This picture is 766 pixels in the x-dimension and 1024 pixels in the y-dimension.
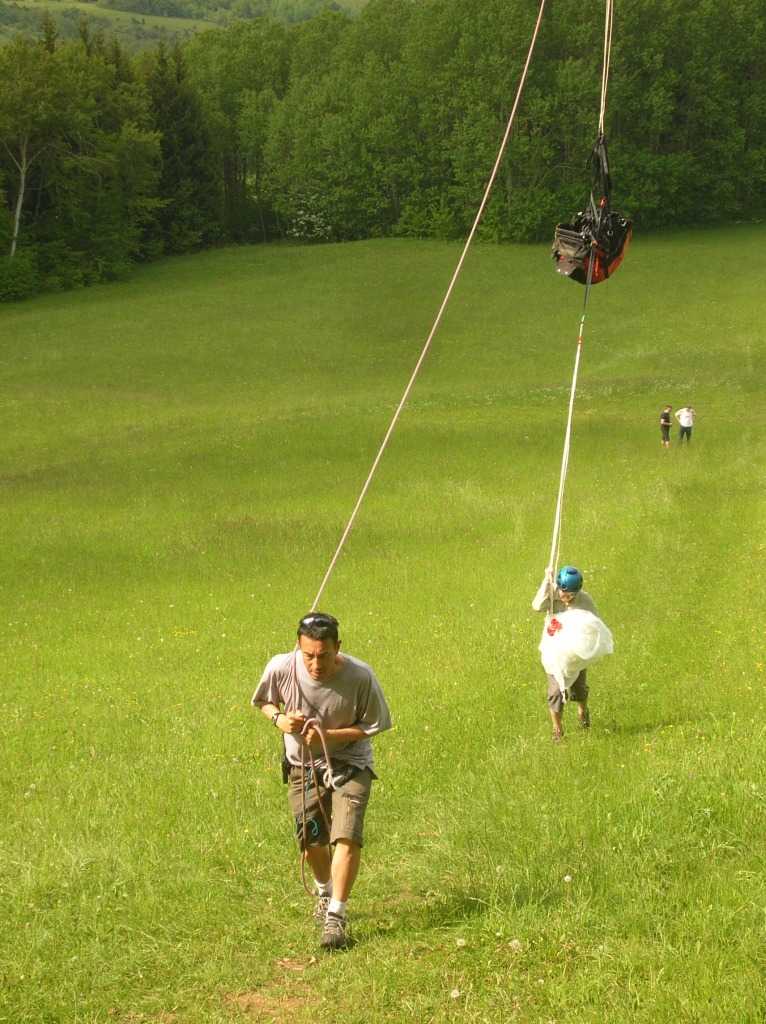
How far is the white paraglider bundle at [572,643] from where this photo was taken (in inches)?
450

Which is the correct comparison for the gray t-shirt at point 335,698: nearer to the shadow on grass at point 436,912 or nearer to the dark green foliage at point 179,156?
the shadow on grass at point 436,912

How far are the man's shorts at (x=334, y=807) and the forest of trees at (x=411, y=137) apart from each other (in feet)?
233

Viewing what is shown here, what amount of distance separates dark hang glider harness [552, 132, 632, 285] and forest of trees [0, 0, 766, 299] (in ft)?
220

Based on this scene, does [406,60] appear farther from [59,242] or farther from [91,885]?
[91,885]

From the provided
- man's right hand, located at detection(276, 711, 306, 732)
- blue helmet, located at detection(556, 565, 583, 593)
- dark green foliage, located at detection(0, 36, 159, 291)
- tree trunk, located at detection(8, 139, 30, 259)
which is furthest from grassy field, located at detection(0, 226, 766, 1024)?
dark green foliage, located at detection(0, 36, 159, 291)

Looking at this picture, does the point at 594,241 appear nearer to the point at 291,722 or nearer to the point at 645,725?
the point at 645,725

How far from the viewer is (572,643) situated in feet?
37.6

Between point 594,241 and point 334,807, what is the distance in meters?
6.56

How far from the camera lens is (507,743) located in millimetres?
12414

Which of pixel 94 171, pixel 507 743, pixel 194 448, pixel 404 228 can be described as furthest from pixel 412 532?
pixel 404 228

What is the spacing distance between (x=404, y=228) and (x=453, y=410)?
4899 centimetres

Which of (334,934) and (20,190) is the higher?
(334,934)

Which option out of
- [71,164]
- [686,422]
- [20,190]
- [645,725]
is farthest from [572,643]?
[20,190]

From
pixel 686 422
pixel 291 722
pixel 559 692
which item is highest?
pixel 291 722
